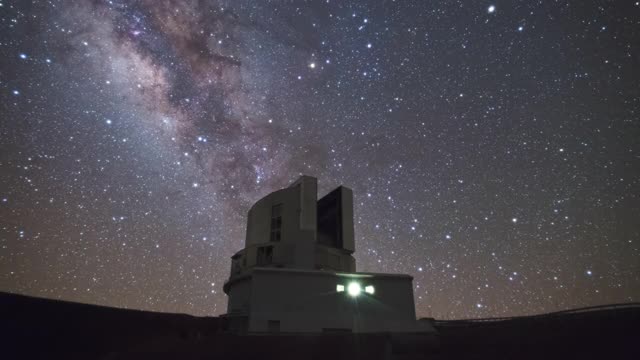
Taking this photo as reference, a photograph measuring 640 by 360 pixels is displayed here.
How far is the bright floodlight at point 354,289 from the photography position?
886 inches

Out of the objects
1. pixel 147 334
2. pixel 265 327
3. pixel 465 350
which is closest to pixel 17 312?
pixel 147 334

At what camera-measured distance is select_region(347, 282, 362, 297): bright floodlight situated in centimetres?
2250

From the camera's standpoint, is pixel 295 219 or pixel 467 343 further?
pixel 295 219

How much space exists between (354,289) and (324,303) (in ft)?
8.42

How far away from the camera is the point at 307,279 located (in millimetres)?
21484

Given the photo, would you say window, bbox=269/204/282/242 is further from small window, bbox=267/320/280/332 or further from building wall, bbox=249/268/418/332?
small window, bbox=267/320/280/332

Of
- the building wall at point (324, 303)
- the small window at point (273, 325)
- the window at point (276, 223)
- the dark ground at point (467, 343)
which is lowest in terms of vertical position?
the dark ground at point (467, 343)

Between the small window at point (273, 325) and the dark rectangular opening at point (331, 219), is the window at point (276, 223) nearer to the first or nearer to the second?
the dark rectangular opening at point (331, 219)

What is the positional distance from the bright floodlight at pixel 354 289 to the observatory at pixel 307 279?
0.11 feet

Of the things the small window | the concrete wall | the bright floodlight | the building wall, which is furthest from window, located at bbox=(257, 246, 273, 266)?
the bright floodlight

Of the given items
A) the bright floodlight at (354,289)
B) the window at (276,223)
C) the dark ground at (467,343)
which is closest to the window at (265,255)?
the window at (276,223)

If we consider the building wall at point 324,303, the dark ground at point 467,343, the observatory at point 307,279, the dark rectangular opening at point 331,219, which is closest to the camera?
the dark ground at point 467,343

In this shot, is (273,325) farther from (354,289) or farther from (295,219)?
(295,219)

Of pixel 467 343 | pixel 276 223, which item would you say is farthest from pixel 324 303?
pixel 467 343
